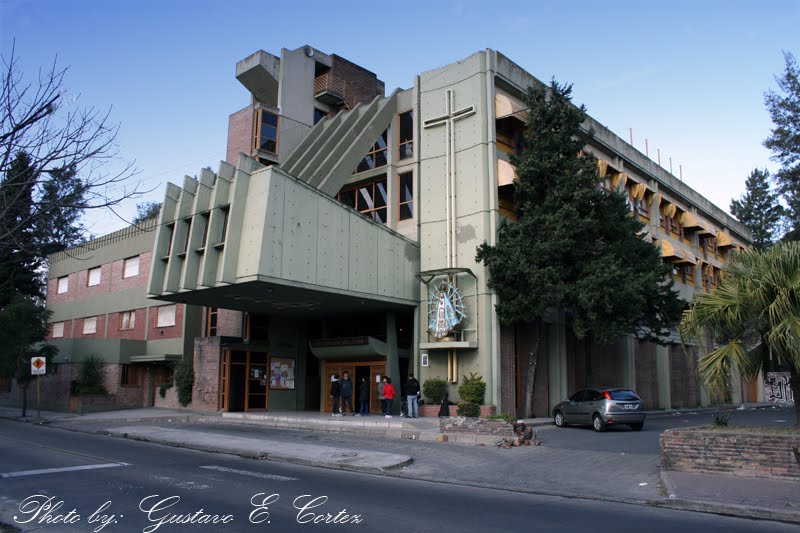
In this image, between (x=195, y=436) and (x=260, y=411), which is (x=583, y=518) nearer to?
(x=195, y=436)

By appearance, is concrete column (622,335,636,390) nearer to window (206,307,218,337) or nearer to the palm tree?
window (206,307,218,337)

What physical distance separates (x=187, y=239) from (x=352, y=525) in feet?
59.6

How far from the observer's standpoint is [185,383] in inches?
1190

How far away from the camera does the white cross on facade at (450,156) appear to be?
25703 mm

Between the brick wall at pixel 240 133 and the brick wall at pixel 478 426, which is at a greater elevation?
the brick wall at pixel 240 133

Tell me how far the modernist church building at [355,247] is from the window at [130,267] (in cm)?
306

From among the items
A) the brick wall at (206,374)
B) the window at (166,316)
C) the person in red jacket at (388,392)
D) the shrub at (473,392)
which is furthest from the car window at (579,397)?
the window at (166,316)

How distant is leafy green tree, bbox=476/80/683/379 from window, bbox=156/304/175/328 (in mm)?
18196

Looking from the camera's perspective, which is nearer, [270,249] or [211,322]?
[270,249]

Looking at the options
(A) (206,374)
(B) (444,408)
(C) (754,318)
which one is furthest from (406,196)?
(C) (754,318)

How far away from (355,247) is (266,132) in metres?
10.7

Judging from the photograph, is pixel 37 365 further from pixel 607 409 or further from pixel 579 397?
pixel 607 409

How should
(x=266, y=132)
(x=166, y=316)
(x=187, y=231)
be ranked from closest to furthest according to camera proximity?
(x=187, y=231), (x=266, y=132), (x=166, y=316)

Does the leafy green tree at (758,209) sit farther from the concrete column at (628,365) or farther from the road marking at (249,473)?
the road marking at (249,473)
